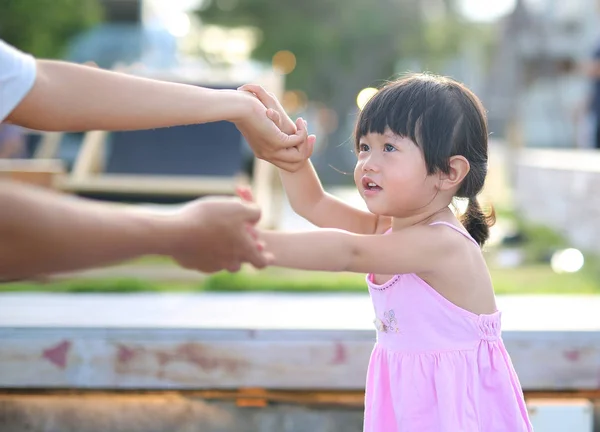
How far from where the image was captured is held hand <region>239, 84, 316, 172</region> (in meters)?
2.27

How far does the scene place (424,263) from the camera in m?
2.04

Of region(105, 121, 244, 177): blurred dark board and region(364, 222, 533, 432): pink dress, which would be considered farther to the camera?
region(105, 121, 244, 177): blurred dark board

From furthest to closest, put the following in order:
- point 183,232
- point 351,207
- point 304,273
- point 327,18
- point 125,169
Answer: point 327,18, point 125,169, point 304,273, point 351,207, point 183,232

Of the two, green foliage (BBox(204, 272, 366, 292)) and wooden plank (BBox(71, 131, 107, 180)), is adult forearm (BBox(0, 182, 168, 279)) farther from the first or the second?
wooden plank (BBox(71, 131, 107, 180))

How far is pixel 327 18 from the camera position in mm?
20109

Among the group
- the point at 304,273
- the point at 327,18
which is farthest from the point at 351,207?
the point at 327,18

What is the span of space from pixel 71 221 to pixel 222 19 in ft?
64.1

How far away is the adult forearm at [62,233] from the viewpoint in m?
1.61

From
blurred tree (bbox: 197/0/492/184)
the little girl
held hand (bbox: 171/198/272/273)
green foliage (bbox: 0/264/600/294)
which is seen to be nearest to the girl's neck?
the little girl

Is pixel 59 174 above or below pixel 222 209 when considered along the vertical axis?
above

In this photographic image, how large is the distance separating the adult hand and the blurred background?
7.6 inches

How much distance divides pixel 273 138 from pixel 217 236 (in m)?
0.44

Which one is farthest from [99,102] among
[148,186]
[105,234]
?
[148,186]

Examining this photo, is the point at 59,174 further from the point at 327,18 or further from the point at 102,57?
the point at 327,18
